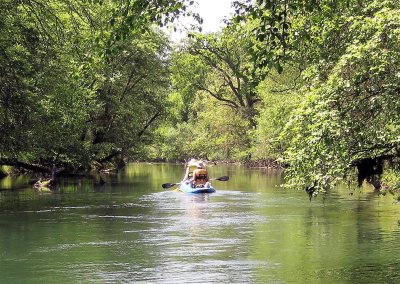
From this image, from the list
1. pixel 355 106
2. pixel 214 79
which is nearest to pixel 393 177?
pixel 355 106

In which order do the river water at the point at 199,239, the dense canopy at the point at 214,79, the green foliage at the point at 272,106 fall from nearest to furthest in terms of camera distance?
the dense canopy at the point at 214,79 < the river water at the point at 199,239 < the green foliage at the point at 272,106

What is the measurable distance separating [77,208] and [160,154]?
58.6 m

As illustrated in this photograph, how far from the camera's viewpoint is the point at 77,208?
84.4 ft

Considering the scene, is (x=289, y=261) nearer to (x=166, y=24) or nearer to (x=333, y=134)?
(x=333, y=134)

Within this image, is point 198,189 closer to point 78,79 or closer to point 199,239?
point 199,239

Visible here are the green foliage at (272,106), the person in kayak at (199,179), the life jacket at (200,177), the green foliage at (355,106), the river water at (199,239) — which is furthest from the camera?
the green foliage at (272,106)

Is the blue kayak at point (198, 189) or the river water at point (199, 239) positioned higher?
the blue kayak at point (198, 189)

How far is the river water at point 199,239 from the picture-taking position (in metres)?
13.7

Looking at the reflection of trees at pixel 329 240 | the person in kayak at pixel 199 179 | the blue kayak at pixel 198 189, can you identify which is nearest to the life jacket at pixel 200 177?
the person in kayak at pixel 199 179

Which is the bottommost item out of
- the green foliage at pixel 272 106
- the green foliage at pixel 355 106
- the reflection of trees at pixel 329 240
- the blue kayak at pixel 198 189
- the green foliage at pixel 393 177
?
the reflection of trees at pixel 329 240

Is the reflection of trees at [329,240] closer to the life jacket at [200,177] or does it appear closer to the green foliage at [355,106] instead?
the green foliage at [355,106]

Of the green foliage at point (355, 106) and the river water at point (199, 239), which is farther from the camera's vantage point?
the river water at point (199, 239)

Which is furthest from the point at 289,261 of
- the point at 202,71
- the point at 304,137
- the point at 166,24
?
the point at 202,71

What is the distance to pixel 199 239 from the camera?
1808cm
